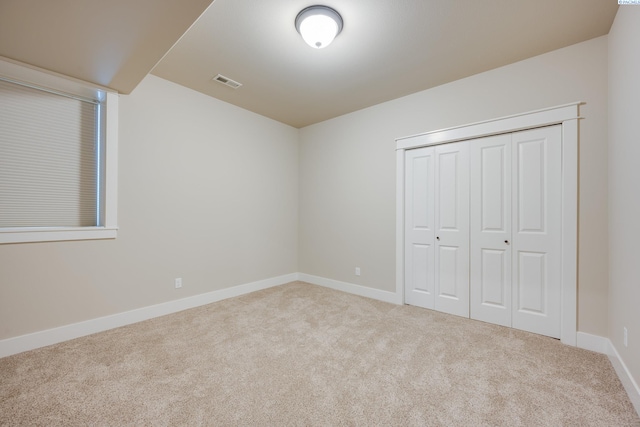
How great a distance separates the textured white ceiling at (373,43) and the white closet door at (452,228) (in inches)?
37.6

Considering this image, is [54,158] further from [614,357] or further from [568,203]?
[614,357]

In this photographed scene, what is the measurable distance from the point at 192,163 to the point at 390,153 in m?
2.64

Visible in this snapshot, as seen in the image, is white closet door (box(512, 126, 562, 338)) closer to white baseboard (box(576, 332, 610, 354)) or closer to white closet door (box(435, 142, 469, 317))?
white baseboard (box(576, 332, 610, 354))

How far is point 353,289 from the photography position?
4.05 m

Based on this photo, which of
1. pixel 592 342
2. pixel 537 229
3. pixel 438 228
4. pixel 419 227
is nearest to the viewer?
pixel 592 342

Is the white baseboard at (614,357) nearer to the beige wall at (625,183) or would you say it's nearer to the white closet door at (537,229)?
the beige wall at (625,183)

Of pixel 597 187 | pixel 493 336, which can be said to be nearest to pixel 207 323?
pixel 493 336

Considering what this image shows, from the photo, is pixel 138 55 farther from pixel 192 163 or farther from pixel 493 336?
pixel 493 336

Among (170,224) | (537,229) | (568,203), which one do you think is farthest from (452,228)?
(170,224)

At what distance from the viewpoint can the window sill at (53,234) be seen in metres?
2.23

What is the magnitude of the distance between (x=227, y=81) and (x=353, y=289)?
3295mm

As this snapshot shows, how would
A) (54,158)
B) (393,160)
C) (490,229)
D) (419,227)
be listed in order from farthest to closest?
1. (393,160)
2. (419,227)
3. (490,229)
4. (54,158)

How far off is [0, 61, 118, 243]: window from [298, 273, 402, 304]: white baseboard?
288 centimetres

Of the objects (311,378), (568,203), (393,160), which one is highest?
(393,160)
